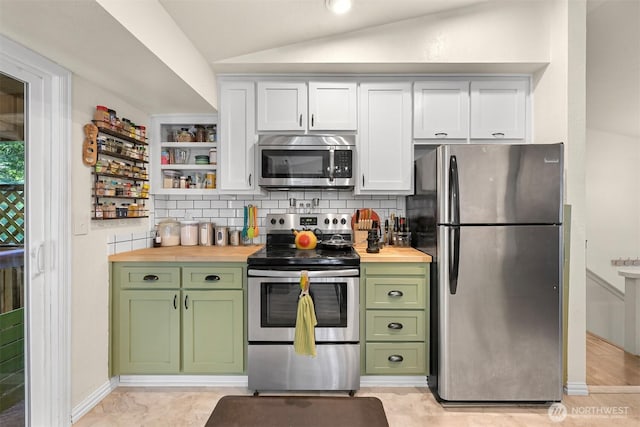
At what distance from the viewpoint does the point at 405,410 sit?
217 centimetres

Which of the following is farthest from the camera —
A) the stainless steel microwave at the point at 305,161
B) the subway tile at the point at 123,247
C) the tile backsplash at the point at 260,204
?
the tile backsplash at the point at 260,204

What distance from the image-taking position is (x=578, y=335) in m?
2.36

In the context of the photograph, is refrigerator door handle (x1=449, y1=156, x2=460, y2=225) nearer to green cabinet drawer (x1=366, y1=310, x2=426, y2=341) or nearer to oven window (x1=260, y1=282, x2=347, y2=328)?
green cabinet drawer (x1=366, y1=310, x2=426, y2=341)

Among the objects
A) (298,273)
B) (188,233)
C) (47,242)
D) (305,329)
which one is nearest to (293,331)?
(305,329)

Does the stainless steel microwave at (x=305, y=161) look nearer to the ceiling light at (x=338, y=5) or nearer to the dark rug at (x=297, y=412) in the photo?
the ceiling light at (x=338, y=5)

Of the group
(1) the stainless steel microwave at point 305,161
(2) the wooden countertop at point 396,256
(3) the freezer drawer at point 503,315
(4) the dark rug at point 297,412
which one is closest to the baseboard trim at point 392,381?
(3) the freezer drawer at point 503,315

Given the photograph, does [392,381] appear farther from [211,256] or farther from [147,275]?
[147,275]

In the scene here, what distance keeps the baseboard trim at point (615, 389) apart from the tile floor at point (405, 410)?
0.03m

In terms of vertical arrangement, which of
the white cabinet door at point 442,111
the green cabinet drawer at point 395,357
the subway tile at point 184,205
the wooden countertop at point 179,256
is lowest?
the green cabinet drawer at point 395,357

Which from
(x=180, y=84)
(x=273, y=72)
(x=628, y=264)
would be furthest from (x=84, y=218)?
(x=628, y=264)

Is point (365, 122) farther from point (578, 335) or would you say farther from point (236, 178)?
point (578, 335)

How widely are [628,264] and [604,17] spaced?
2.56m

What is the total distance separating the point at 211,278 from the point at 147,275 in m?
0.45

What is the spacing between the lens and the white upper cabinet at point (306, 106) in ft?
9.00
